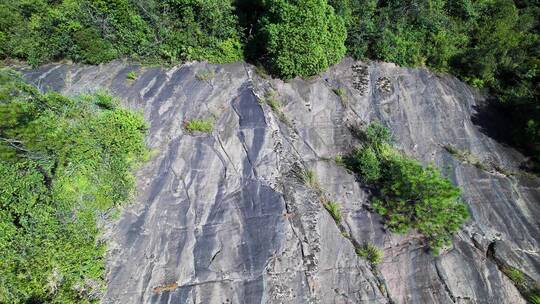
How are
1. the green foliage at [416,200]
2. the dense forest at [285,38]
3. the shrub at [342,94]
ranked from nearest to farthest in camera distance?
1. the green foliage at [416,200]
2. the dense forest at [285,38]
3. the shrub at [342,94]

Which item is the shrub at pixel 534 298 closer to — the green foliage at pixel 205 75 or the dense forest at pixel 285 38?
the dense forest at pixel 285 38

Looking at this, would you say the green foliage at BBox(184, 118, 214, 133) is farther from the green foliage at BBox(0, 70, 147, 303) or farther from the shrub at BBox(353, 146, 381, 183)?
the shrub at BBox(353, 146, 381, 183)

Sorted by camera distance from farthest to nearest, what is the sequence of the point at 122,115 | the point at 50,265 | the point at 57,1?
the point at 57,1 < the point at 122,115 < the point at 50,265

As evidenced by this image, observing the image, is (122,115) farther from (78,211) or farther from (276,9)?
(276,9)

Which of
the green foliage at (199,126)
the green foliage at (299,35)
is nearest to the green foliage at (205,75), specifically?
the green foliage at (199,126)

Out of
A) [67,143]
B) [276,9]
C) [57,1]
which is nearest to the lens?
[67,143]

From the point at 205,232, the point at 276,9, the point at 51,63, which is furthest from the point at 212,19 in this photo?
the point at 205,232

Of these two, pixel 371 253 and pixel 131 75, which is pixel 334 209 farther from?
pixel 131 75
